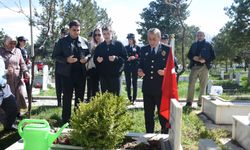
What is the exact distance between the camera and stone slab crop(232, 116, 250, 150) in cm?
541

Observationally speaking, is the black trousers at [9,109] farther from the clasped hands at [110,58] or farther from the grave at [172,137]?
the clasped hands at [110,58]

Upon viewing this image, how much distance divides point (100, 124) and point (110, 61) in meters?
3.08

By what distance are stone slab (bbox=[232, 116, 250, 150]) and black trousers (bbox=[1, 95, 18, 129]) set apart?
3.58 m

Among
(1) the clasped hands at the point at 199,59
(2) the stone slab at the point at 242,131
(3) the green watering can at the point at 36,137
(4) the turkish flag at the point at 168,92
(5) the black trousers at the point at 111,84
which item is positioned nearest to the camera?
(3) the green watering can at the point at 36,137

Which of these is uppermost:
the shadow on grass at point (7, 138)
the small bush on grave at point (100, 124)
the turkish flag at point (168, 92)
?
the turkish flag at point (168, 92)

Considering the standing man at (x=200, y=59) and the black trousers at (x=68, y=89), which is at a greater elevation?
the standing man at (x=200, y=59)

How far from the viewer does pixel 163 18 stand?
48094mm

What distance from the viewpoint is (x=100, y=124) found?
13.0ft

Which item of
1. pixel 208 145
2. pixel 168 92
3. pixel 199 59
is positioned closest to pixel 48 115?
pixel 168 92

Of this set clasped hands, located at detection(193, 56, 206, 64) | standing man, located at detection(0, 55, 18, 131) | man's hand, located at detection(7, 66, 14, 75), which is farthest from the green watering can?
clasped hands, located at detection(193, 56, 206, 64)

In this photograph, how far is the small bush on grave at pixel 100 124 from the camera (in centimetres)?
397

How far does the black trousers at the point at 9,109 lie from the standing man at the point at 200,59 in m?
4.76

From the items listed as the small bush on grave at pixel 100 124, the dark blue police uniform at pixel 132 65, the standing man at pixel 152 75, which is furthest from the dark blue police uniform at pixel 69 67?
the dark blue police uniform at pixel 132 65

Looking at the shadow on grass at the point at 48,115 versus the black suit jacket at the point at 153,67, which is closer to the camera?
the black suit jacket at the point at 153,67
